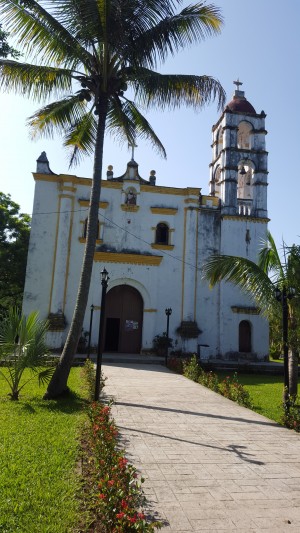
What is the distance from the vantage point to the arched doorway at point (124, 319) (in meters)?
19.5

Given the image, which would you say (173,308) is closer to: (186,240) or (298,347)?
(186,240)

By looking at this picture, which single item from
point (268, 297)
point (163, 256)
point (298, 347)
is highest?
point (163, 256)

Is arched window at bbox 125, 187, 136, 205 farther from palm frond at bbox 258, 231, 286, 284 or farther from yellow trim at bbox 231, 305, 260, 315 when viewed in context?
palm frond at bbox 258, 231, 286, 284

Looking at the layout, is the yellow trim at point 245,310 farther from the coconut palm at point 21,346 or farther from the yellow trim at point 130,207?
the coconut palm at point 21,346

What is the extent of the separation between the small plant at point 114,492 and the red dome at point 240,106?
2002 centimetres

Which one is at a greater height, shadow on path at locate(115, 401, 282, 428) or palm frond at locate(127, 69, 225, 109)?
palm frond at locate(127, 69, 225, 109)

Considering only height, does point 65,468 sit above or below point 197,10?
below

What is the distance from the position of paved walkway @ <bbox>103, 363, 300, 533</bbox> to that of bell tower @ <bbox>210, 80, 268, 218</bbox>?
42.6 feet

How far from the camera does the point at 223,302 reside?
2011cm

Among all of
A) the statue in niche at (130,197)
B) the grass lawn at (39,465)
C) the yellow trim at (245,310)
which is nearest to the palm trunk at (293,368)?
the grass lawn at (39,465)

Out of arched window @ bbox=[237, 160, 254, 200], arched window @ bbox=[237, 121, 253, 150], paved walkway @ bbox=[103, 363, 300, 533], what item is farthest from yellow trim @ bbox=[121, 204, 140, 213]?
paved walkway @ bbox=[103, 363, 300, 533]

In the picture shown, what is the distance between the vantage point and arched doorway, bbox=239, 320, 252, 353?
2022 cm

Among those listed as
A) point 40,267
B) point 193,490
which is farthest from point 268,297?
point 40,267

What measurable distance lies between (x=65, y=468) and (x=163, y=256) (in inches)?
608
